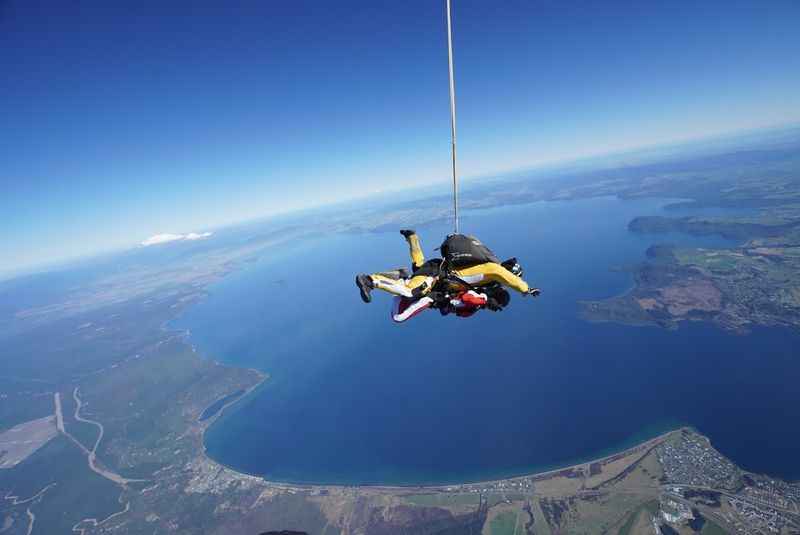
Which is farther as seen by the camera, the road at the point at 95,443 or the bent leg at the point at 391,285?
the road at the point at 95,443

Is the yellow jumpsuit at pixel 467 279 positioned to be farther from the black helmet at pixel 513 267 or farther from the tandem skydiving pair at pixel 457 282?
the black helmet at pixel 513 267

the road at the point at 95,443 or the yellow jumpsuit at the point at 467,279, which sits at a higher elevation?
the yellow jumpsuit at the point at 467,279

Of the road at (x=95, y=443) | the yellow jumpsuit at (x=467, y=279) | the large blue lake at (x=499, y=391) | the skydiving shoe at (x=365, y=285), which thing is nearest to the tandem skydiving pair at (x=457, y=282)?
the yellow jumpsuit at (x=467, y=279)

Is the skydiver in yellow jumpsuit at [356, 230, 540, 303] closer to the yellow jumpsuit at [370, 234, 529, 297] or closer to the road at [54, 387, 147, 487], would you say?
the yellow jumpsuit at [370, 234, 529, 297]

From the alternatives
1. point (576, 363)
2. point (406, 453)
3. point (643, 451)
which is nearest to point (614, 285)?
point (576, 363)

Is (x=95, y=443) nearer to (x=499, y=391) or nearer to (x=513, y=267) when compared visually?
(x=499, y=391)

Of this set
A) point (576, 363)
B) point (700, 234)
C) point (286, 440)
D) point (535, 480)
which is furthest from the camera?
point (700, 234)

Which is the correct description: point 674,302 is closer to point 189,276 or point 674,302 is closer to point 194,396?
point 194,396
